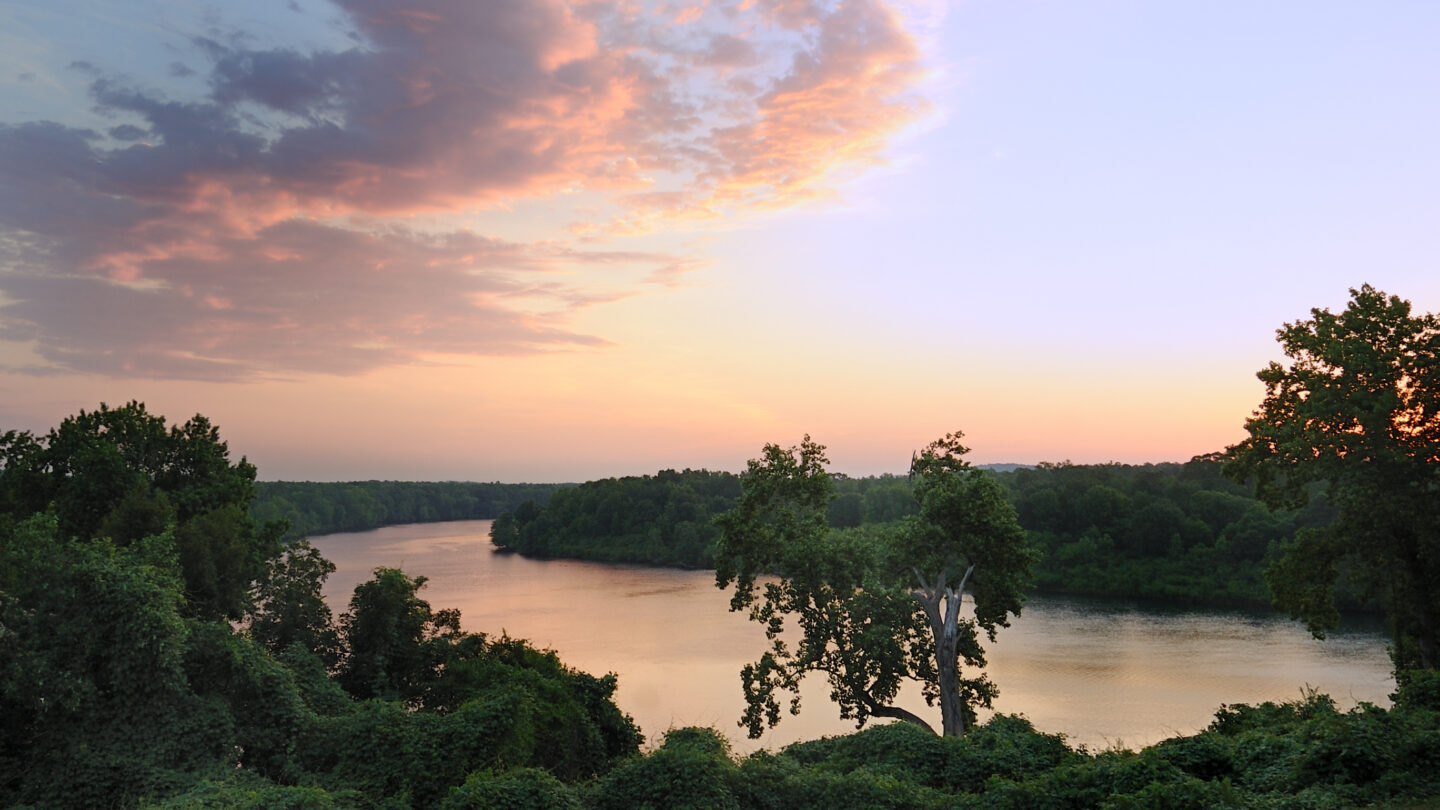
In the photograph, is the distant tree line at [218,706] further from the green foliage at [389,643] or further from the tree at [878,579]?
the tree at [878,579]

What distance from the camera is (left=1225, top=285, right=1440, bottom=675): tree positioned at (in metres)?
20.1

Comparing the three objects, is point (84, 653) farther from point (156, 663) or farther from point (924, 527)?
point (924, 527)

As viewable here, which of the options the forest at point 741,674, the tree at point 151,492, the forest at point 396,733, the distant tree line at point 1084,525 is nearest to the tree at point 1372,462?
the forest at point 741,674

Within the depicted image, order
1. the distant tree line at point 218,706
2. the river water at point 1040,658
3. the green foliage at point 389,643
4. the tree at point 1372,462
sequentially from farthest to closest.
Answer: the river water at point 1040,658 < the green foliage at point 389,643 < the tree at point 1372,462 < the distant tree line at point 218,706

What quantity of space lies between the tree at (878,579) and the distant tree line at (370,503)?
326ft

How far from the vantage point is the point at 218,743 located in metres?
18.0

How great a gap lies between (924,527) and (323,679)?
16.6 m

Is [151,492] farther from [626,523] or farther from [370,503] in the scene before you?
[370,503]

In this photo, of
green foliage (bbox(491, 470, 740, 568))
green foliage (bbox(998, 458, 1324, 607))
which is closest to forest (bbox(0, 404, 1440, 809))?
green foliage (bbox(998, 458, 1324, 607))

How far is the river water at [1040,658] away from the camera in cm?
3177

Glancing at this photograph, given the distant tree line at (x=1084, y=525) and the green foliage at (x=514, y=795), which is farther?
the distant tree line at (x=1084, y=525)

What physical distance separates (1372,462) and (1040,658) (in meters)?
23.4

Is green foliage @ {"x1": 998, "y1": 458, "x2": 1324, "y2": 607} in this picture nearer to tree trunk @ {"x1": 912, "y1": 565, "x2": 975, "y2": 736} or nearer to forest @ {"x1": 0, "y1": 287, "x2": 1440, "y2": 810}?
forest @ {"x1": 0, "y1": 287, "x2": 1440, "y2": 810}

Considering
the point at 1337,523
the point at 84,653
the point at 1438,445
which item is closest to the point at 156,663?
the point at 84,653
